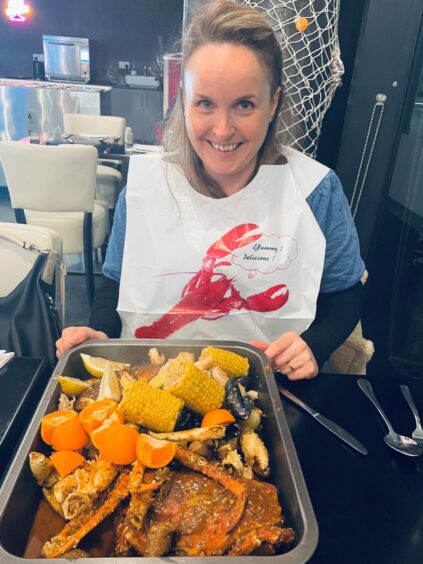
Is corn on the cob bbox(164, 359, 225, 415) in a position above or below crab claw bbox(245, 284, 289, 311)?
above

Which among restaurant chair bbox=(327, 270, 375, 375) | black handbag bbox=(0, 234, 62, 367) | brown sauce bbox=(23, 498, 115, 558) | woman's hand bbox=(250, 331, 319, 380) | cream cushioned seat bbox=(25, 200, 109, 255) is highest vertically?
woman's hand bbox=(250, 331, 319, 380)

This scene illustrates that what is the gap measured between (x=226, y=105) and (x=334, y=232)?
0.54 metres

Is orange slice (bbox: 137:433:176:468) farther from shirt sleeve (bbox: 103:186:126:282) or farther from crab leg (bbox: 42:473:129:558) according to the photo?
shirt sleeve (bbox: 103:186:126:282)

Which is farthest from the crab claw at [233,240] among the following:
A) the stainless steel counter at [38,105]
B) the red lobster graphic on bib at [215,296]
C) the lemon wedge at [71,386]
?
the stainless steel counter at [38,105]

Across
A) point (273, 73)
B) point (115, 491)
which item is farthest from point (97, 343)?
point (273, 73)

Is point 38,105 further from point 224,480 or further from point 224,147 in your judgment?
point 224,480

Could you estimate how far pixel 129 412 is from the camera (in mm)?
802

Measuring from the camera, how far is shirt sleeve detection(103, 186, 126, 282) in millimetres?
1509

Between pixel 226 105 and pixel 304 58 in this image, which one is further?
pixel 304 58

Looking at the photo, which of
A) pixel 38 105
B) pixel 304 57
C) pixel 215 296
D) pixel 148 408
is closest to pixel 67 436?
pixel 148 408

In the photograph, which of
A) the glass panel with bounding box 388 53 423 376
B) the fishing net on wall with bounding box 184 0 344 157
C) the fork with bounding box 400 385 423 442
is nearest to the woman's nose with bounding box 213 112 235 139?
the fishing net on wall with bounding box 184 0 344 157

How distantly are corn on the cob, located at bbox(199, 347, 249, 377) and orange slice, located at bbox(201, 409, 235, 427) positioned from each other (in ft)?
0.39

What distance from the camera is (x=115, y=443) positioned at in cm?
74

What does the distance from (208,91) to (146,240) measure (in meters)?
0.48
